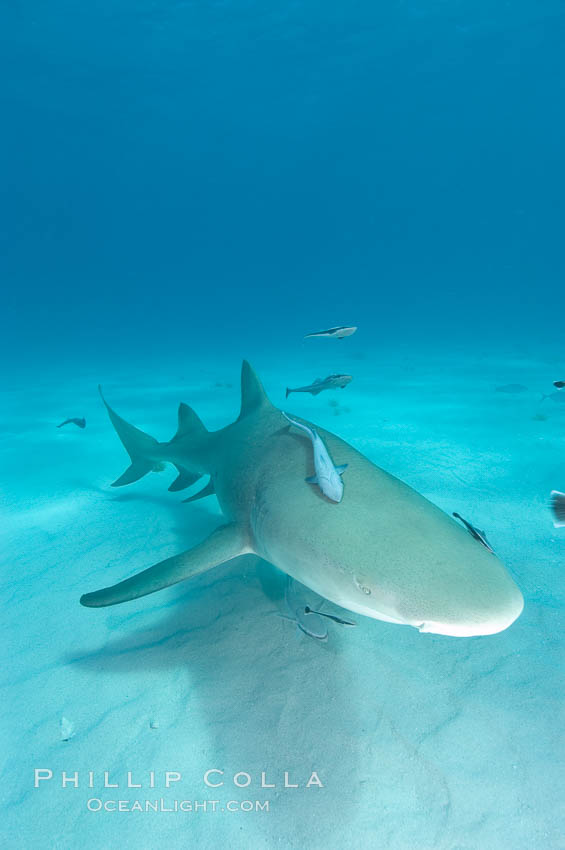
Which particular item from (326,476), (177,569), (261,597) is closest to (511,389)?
(261,597)

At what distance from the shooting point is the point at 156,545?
4.01 metres

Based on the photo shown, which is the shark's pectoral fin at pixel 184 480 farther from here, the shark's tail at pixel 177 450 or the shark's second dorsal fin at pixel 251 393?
the shark's second dorsal fin at pixel 251 393

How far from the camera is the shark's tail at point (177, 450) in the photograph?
13.1 feet

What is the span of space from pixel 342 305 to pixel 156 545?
10721 cm

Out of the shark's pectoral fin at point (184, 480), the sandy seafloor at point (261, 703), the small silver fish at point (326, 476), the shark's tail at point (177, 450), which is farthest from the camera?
the shark's pectoral fin at point (184, 480)

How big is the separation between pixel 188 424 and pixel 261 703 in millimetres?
2754

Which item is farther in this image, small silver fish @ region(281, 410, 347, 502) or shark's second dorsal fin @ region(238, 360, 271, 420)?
shark's second dorsal fin @ region(238, 360, 271, 420)

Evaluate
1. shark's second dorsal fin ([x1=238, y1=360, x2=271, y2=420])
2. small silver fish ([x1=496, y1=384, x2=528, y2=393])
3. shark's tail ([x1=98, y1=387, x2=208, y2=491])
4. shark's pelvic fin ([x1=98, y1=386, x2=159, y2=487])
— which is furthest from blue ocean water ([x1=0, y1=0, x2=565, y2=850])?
shark's second dorsal fin ([x1=238, y1=360, x2=271, y2=420])

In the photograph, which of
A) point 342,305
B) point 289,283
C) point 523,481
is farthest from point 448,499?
point 289,283

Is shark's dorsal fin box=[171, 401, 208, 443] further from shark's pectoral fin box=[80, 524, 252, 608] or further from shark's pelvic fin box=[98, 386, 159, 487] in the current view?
shark's pectoral fin box=[80, 524, 252, 608]

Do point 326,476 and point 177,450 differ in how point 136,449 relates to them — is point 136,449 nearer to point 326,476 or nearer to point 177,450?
point 177,450

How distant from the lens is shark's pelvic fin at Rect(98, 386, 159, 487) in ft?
15.1

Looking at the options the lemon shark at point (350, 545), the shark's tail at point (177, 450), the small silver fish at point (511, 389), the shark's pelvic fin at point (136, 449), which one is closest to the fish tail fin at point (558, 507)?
the lemon shark at point (350, 545)

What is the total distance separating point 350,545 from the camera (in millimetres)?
1767
